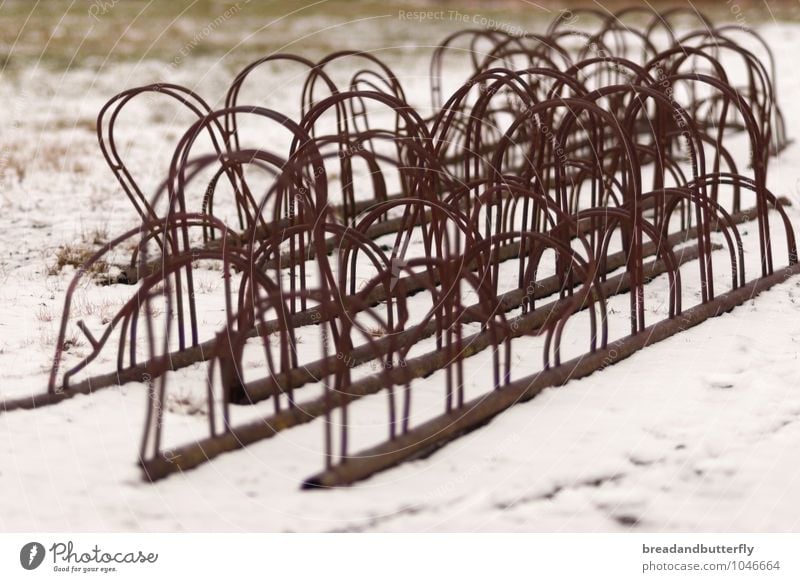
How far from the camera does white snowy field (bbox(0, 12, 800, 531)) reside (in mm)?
5047

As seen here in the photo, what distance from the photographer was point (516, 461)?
5.48 meters

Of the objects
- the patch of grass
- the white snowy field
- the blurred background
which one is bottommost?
the white snowy field

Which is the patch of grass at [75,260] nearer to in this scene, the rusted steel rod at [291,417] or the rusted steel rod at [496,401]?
Result: the rusted steel rod at [291,417]

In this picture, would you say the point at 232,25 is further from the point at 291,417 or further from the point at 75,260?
the point at 291,417

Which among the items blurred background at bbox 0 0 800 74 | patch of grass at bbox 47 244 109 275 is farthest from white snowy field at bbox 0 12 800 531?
blurred background at bbox 0 0 800 74

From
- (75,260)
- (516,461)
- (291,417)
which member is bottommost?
(516,461)

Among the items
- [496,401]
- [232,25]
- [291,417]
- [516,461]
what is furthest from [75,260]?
[232,25]

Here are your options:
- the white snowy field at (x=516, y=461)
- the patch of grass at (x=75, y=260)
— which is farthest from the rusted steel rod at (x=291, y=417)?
the patch of grass at (x=75, y=260)

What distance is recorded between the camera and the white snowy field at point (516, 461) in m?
5.05

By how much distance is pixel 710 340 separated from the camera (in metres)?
6.89

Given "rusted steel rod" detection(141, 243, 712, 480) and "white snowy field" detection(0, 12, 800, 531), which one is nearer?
"white snowy field" detection(0, 12, 800, 531)

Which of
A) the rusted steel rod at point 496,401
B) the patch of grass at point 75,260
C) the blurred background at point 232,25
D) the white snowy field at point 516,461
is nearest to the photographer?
the white snowy field at point 516,461

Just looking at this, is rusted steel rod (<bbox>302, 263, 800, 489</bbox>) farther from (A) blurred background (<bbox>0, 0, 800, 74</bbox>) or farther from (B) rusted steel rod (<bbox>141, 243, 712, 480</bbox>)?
(A) blurred background (<bbox>0, 0, 800, 74</bbox>)

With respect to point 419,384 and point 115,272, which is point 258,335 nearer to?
point 419,384
